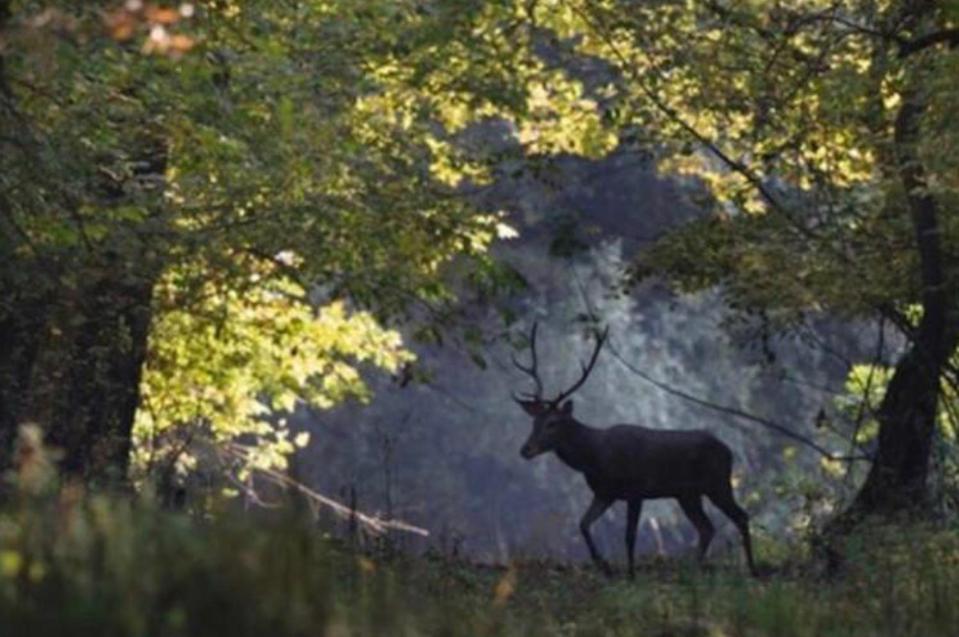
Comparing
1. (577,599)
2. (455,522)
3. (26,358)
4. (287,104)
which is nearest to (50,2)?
(287,104)

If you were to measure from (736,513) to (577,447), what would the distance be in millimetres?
1811

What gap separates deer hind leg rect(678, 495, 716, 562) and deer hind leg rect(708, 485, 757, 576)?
0.70 feet

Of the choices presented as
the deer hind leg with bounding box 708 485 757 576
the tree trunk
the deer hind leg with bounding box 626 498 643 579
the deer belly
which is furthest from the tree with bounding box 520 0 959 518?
the deer hind leg with bounding box 626 498 643 579

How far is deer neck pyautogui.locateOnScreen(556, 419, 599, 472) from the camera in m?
20.6

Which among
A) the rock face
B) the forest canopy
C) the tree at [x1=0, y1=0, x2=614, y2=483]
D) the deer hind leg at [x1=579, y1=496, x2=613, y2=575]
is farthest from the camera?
the rock face

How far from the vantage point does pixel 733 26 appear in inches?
731

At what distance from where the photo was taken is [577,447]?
20641 mm

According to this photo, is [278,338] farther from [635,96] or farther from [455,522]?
[455,522]

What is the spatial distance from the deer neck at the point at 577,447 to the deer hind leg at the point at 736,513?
4.50ft

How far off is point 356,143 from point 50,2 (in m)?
5.80

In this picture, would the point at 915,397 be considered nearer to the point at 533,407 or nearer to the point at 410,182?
the point at 533,407

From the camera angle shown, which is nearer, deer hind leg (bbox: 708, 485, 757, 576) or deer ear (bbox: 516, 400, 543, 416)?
deer hind leg (bbox: 708, 485, 757, 576)

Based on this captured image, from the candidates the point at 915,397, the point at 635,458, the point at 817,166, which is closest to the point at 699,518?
the point at 635,458

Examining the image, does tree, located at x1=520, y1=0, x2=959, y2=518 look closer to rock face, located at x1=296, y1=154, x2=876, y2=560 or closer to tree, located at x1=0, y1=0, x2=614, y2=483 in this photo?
tree, located at x1=0, y1=0, x2=614, y2=483
